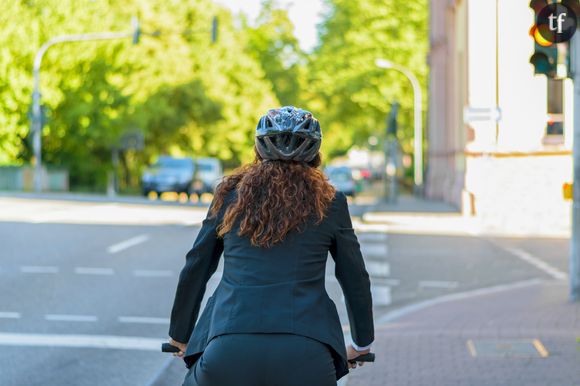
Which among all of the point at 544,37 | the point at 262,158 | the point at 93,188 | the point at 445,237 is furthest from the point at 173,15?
the point at 262,158

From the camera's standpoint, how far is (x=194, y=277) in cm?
344

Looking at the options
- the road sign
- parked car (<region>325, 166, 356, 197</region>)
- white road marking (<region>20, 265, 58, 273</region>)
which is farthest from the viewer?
parked car (<region>325, 166, 356, 197</region>)

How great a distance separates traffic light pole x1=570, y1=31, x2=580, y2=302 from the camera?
36.1 ft

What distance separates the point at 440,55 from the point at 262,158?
39752 millimetres

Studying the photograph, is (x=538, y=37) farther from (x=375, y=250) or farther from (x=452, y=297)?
(x=375, y=250)

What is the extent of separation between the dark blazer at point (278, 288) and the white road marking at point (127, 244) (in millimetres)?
12535

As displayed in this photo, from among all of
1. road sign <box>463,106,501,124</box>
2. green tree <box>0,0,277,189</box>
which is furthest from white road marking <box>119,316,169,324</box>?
green tree <box>0,0,277,189</box>

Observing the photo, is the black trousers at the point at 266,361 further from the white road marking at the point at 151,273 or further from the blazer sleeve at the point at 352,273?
the white road marking at the point at 151,273

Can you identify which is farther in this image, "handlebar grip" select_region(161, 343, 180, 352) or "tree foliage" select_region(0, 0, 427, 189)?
"tree foliage" select_region(0, 0, 427, 189)

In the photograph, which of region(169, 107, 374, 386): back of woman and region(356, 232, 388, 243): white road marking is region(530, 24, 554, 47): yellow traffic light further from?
region(356, 232, 388, 243): white road marking

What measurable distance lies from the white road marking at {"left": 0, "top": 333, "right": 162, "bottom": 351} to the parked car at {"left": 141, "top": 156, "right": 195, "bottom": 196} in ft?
108

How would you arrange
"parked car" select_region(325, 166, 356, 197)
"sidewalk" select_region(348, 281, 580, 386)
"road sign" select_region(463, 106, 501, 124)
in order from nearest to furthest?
"sidewalk" select_region(348, 281, 580, 386) < "road sign" select_region(463, 106, 501, 124) < "parked car" select_region(325, 166, 356, 197)

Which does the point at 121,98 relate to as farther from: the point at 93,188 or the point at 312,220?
the point at 312,220

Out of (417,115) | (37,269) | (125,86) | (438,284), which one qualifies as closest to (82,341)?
(37,269)
